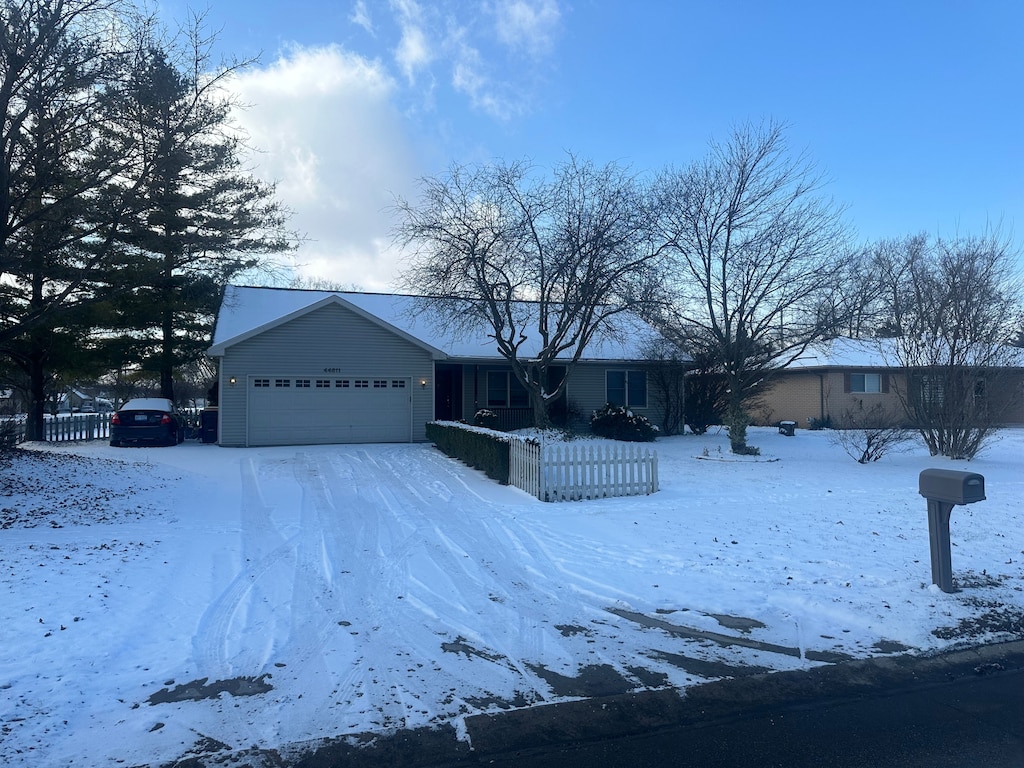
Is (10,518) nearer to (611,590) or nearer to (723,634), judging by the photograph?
(611,590)

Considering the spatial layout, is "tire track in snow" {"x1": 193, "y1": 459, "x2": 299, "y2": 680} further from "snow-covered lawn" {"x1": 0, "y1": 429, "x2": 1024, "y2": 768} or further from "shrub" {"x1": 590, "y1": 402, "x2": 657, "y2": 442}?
"shrub" {"x1": 590, "y1": 402, "x2": 657, "y2": 442}

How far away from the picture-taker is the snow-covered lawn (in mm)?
4320

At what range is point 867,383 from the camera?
31.3m

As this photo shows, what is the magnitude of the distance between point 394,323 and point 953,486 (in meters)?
20.3

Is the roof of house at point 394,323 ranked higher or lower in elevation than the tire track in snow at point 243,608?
higher

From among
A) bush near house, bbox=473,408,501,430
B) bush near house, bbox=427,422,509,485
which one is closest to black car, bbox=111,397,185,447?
bush near house, bbox=427,422,509,485

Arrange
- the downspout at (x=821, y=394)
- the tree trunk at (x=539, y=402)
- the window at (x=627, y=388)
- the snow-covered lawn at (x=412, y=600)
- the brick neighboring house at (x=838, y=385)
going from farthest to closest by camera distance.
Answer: the downspout at (x=821, y=394)
the brick neighboring house at (x=838, y=385)
the window at (x=627, y=388)
the tree trunk at (x=539, y=402)
the snow-covered lawn at (x=412, y=600)

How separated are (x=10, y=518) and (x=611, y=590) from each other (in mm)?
7651

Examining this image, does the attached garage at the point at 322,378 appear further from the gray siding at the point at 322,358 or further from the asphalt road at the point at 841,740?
the asphalt road at the point at 841,740

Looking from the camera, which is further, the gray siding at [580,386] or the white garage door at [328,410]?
the gray siding at [580,386]

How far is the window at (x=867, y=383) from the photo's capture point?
102ft

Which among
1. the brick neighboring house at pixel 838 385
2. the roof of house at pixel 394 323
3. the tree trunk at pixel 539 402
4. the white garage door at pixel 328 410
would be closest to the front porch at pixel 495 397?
the roof of house at pixel 394 323

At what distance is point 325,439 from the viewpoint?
20.8 meters

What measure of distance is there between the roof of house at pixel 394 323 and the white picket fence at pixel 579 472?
8949mm
